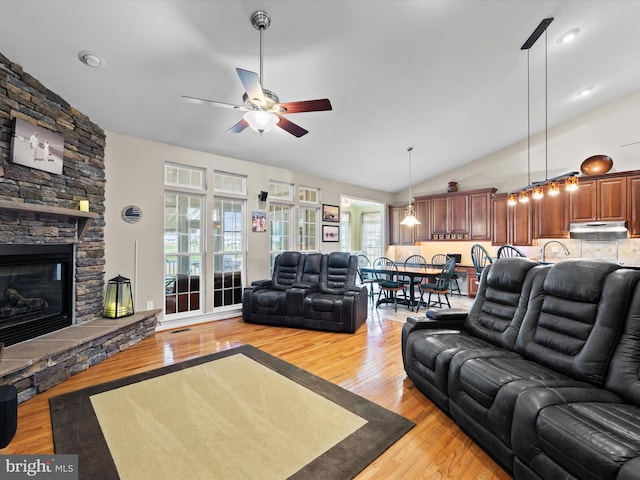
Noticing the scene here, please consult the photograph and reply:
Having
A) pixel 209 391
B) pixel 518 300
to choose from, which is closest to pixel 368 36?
pixel 518 300

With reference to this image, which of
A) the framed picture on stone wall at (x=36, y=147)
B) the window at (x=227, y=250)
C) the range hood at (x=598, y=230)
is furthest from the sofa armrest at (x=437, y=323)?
the range hood at (x=598, y=230)

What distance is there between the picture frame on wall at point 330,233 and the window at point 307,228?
0.72 feet

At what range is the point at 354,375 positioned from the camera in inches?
115

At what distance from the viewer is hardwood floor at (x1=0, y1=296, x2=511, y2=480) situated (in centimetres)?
177

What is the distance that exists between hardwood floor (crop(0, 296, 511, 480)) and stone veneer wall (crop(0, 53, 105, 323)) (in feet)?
3.44

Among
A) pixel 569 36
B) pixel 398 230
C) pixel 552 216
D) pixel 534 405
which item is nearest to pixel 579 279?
pixel 534 405

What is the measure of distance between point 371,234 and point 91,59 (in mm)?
8150

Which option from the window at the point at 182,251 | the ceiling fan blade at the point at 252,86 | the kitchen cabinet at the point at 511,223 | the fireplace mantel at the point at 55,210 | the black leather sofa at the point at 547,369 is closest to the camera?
the black leather sofa at the point at 547,369

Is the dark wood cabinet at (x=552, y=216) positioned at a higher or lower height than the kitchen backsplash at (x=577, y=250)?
higher

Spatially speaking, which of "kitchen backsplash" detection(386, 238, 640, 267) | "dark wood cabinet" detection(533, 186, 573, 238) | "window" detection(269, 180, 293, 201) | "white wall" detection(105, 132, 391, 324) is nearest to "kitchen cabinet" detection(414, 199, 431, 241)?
"kitchen backsplash" detection(386, 238, 640, 267)

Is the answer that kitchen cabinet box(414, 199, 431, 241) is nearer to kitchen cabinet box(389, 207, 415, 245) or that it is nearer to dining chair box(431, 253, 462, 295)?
kitchen cabinet box(389, 207, 415, 245)

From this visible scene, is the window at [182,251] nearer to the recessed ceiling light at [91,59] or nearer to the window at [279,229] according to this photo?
the window at [279,229]

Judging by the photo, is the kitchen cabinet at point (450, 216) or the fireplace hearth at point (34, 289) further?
the kitchen cabinet at point (450, 216)

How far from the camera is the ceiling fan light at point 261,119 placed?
2393mm
